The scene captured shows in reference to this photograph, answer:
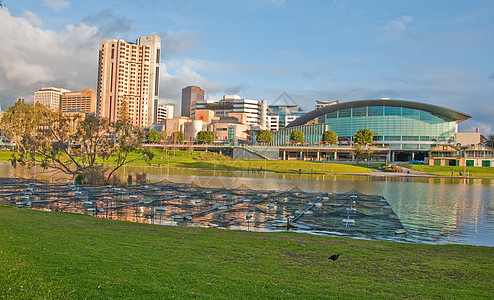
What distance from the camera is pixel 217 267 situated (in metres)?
11.5

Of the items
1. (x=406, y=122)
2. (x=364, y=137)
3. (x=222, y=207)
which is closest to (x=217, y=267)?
(x=222, y=207)

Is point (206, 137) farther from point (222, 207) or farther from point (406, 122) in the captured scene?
point (222, 207)

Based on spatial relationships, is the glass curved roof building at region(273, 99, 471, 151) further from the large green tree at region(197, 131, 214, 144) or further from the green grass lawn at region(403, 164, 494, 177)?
the large green tree at region(197, 131, 214, 144)

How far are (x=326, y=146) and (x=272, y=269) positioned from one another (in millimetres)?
148085

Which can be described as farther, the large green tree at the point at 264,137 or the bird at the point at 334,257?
the large green tree at the point at 264,137

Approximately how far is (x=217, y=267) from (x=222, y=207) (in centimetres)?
1962

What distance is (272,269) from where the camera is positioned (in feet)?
38.8

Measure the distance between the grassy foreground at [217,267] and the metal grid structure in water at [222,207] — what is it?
7.05 metres

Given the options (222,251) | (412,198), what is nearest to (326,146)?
(412,198)

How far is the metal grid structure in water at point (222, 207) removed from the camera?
24.8 m

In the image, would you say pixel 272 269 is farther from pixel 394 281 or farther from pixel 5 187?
pixel 5 187

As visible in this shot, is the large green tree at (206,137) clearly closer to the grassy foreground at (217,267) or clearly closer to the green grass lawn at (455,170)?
the green grass lawn at (455,170)

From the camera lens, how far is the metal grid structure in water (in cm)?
2481

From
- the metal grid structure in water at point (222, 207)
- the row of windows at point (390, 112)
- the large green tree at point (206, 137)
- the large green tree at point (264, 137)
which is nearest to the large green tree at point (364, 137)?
the row of windows at point (390, 112)
